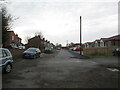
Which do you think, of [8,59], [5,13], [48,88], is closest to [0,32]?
[5,13]

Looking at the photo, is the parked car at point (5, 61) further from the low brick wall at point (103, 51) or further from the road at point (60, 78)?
the low brick wall at point (103, 51)

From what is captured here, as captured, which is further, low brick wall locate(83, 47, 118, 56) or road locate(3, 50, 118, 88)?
low brick wall locate(83, 47, 118, 56)

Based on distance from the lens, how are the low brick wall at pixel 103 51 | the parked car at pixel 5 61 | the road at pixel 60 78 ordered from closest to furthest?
the road at pixel 60 78, the parked car at pixel 5 61, the low brick wall at pixel 103 51

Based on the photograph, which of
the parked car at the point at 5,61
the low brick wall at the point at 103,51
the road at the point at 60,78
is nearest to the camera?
the road at the point at 60,78

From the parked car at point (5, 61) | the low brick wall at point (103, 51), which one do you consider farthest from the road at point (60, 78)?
the low brick wall at point (103, 51)

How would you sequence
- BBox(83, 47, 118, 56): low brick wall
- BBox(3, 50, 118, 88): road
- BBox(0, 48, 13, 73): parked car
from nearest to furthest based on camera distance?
BBox(3, 50, 118, 88): road < BBox(0, 48, 13, 73): parked car < BBox(83, 47, 118, 56): low brick wall

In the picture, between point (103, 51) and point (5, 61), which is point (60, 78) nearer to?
point (5, 61)

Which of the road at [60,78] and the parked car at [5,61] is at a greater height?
the parked car at [5,61]

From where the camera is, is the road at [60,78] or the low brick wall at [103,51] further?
the low brick wall at [103,51]

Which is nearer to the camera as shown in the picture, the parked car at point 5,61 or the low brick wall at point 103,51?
the parked car at point 5,61

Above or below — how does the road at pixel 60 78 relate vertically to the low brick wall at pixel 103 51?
below

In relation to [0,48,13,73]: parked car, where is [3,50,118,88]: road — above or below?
below

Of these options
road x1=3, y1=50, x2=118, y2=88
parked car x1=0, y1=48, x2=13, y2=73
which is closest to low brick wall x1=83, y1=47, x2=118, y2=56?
road x1=3, y1=50, x2=118, y2=88

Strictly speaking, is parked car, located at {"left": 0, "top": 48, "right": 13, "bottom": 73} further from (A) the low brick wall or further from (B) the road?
(A) the low brick wall
